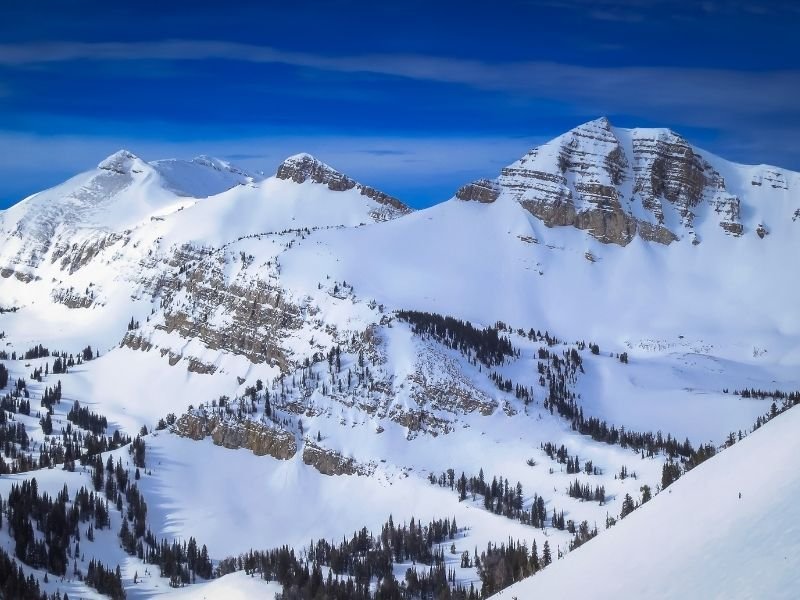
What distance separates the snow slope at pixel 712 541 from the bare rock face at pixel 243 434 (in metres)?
83.7

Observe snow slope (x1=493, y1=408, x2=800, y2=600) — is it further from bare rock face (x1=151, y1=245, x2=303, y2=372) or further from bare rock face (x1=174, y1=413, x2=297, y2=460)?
bare rock face (x1=151, y1=245, x2=303, y2=372)

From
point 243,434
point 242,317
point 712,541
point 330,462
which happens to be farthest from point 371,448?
point 712,541

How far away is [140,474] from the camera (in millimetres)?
120188

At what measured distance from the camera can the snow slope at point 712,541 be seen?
29.9 metres

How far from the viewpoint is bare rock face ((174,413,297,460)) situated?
131 meters

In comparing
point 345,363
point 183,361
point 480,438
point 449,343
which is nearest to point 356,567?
point 480,438

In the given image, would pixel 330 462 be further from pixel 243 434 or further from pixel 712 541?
pixel 712 541

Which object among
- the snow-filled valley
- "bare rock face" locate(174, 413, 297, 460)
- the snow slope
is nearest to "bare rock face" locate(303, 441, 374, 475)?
the snow-filled valley

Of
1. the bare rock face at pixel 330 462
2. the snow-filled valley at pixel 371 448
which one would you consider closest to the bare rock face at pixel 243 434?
the snow-filled valley at pixel 371 448

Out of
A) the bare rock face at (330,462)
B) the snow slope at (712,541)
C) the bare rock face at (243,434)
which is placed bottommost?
the bare rock face at (330,462)

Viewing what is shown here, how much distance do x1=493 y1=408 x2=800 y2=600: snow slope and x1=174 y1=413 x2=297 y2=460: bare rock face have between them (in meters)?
83.7

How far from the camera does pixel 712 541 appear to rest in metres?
35.0

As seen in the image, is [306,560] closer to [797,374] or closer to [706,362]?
[706,362]

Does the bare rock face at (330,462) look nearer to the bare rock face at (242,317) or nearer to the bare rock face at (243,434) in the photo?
the bare rock face at (243,434)
